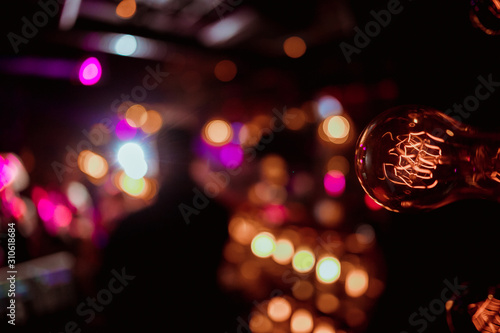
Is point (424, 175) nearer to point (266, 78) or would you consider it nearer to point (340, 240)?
point (340, 240)

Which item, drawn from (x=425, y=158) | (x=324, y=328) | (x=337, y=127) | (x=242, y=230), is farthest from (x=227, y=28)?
(x=425, y=158)

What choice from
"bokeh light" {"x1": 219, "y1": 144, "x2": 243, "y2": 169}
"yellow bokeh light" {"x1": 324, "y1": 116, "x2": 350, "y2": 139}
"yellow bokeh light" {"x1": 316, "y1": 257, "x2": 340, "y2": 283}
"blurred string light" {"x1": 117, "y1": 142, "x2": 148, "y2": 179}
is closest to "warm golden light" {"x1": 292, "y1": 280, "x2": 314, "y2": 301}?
"yellow bokeh light" {"x1": 316, "y1": 257, "x2": 340, "y2": 283}

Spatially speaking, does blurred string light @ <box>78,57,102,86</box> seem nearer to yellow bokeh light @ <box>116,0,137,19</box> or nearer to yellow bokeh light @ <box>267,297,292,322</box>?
yellow bokeh light @ <box>116,0,137,19</box>

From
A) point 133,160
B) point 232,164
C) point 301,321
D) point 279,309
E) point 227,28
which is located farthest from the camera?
point 133,160

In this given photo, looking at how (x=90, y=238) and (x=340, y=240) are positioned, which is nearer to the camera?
(x=340, y=240)

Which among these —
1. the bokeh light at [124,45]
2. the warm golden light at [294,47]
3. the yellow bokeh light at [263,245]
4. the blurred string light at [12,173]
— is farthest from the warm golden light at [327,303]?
the blurred string light at [12,173]

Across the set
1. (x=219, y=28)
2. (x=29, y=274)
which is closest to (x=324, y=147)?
(x=219, y=28)

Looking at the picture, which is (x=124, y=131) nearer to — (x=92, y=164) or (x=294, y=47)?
(x=92, y=164)
